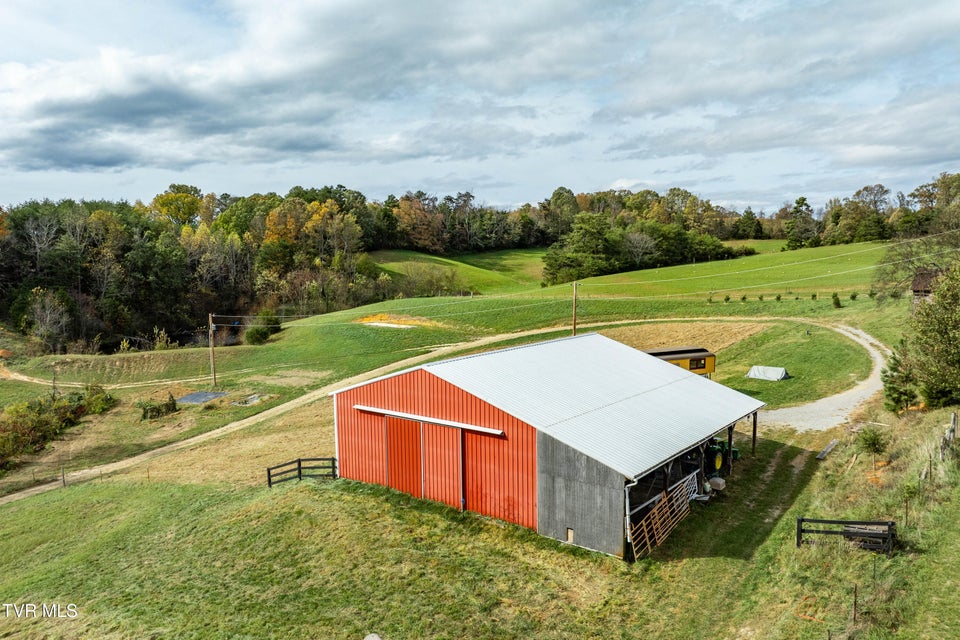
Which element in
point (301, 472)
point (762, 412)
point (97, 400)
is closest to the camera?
point (301, 472)

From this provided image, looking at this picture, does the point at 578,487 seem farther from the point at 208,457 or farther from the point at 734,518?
the point at 208,457

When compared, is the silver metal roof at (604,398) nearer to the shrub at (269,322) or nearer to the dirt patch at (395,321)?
the dirt patch at (395,321)

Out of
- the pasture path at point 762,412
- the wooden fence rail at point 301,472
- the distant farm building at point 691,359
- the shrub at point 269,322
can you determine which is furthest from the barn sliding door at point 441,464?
the shrub at point 269,322

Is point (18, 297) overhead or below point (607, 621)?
overhead

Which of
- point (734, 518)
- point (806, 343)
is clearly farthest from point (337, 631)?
point (806, 343)

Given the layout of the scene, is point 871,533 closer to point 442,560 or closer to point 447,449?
point 442,560

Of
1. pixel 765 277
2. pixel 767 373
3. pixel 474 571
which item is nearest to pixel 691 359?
pixel 767 373
